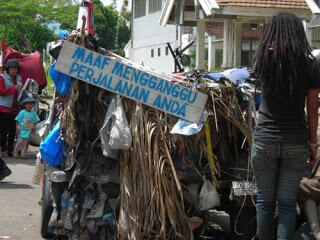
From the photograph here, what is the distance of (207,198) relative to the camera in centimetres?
493

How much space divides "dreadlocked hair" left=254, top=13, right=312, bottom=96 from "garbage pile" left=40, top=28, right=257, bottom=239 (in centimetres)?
83

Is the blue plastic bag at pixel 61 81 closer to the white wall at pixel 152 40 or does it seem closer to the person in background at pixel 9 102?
the person in background at pixel 9 102

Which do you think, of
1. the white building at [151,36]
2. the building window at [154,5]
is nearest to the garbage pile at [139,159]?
the white building at [151,36]

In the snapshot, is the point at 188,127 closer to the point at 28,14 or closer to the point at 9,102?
the point at 9,102

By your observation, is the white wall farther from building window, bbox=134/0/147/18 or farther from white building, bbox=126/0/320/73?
building window, bbox=134/0/147/18

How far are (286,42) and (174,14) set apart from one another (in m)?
19.0

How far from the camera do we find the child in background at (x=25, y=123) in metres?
11.0

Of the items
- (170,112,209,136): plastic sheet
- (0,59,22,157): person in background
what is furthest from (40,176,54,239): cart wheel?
(0,59,22,157): person in background

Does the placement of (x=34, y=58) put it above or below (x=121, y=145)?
above

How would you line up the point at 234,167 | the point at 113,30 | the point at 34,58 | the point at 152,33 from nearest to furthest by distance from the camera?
the point at 234,167
the point at 34,58
the point at 152,33
the point at 113,30

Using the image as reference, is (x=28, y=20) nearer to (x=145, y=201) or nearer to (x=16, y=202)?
(x=16, y=202)

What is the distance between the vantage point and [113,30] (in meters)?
68.8

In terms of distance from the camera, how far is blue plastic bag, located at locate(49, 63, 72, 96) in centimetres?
498

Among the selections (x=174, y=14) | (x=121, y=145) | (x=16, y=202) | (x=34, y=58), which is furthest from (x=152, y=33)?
(x=121, y=145)
